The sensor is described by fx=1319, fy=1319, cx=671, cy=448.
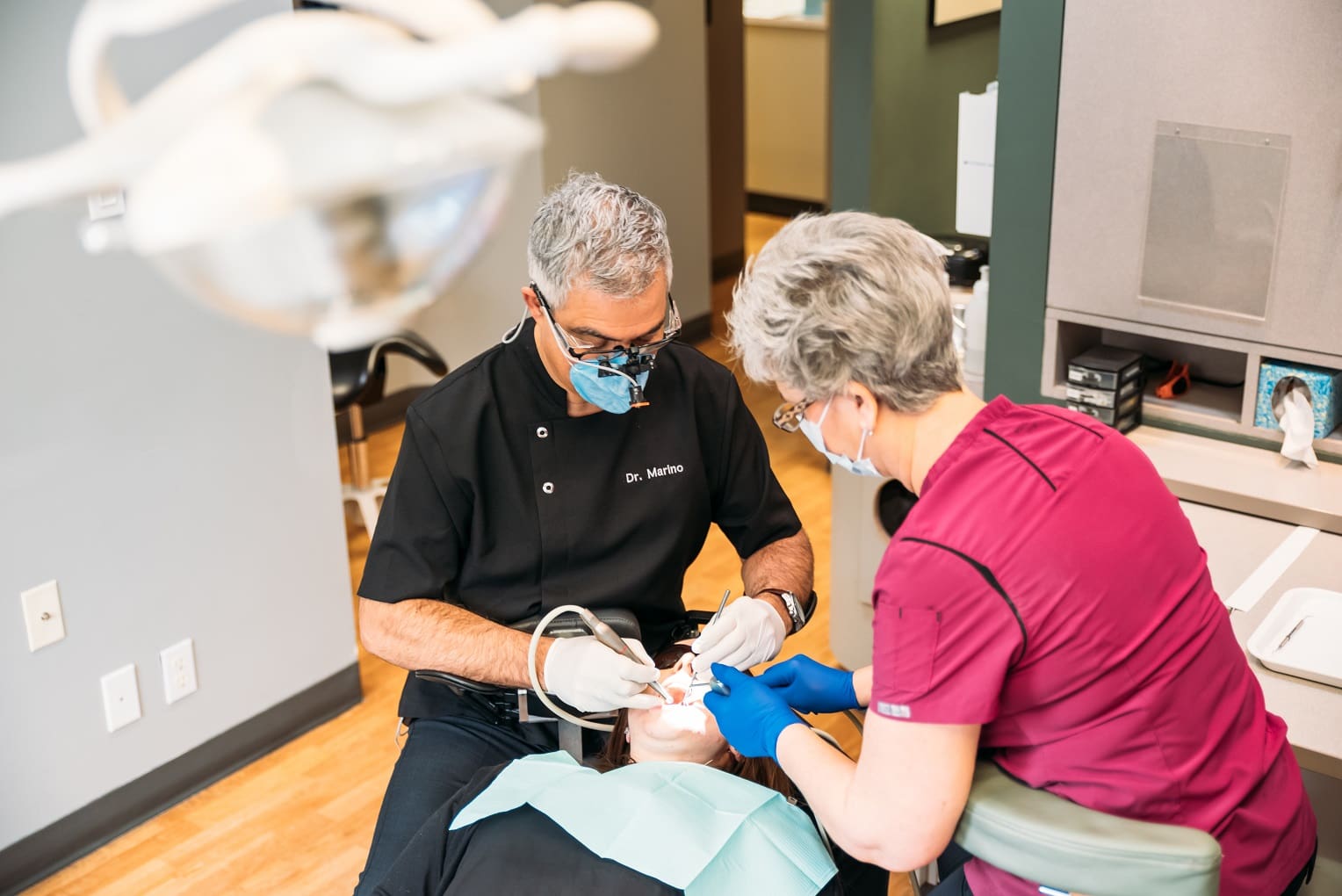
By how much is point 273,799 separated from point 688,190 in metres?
2.95

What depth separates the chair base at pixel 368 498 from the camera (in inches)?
137

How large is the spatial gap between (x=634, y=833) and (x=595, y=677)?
19cm

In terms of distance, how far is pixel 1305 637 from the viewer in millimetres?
1669

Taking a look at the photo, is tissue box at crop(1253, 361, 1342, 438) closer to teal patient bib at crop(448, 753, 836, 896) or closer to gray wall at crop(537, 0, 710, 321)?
teal patient bib at crop(448, 753, 836, 896)

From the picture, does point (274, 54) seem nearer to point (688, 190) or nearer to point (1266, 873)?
point (1266, 873)

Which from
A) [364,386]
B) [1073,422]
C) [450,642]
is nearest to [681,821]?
[450,642]

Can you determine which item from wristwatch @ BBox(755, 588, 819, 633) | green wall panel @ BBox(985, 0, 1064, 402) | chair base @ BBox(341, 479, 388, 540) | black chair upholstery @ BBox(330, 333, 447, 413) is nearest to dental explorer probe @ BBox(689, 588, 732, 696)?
wristwatch @ BBox(755, 588, 819, 633)

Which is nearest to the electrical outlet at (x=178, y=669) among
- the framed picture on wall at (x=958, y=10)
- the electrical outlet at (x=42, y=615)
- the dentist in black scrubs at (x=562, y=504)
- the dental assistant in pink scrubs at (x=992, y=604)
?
the electrical outlet at (x=42, y=615)

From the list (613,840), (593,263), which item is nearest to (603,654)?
(613,840)

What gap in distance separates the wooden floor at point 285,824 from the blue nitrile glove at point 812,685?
721mm

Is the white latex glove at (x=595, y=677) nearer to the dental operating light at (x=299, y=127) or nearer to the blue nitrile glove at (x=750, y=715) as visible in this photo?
the blue nitrile glove at (x=750, y=715)

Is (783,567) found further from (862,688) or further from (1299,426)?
(1299,426)

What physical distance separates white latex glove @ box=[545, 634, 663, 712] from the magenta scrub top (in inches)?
17.3

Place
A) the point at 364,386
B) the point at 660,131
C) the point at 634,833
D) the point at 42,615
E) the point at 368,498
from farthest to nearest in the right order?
the point at 660,131 → the point at 368,498 → the point at 364,386 → the point at 42,615 → the point at 634,833
